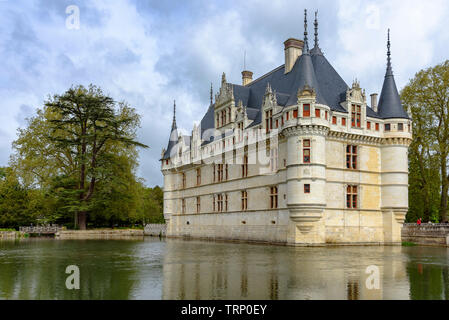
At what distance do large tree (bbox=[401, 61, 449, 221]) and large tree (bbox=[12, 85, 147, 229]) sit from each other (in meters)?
25.9

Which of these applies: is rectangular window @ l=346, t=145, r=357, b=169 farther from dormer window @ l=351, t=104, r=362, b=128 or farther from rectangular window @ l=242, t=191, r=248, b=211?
rectangular window @ l=242, t=191, r=248, b=211

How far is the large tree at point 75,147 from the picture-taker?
45031 mm

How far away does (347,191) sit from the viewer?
97.9 feet

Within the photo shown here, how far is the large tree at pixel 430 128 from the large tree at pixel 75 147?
2587 cm

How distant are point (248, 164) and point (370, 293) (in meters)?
24.0

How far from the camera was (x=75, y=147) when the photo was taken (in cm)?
4875

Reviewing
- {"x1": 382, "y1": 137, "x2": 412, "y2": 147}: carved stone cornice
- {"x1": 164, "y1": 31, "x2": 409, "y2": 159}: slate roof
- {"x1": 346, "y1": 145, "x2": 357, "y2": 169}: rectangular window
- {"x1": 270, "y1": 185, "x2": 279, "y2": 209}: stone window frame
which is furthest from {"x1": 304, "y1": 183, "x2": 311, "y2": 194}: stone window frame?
{"x1": 382, "y1": 137, "x2": 412, "y2": 147}: carved stone cornice

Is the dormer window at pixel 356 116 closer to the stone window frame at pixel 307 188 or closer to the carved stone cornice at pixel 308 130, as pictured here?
the carved stone cornice at pixel 308 130

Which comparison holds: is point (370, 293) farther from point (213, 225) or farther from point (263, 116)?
point (213, 225)

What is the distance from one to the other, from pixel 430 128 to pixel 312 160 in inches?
560

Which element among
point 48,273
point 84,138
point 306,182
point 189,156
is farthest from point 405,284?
point 84,138

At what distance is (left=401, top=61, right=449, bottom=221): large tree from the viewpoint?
34.9 meters

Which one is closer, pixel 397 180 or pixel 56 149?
pixel 397 180

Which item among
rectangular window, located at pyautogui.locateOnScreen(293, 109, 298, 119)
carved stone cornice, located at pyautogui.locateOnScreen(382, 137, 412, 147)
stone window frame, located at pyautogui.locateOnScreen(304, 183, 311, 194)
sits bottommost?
stone window frame, located at pyautogui.locateOnScreen(304, 183, 311, 194)
